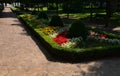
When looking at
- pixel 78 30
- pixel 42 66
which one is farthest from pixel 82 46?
pixel 42 66

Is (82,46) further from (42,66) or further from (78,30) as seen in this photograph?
(42,66)

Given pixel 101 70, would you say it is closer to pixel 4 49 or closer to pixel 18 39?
pixel 4 49

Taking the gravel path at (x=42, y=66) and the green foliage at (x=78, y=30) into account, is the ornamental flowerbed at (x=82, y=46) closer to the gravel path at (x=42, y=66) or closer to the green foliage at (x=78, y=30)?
the green foliage at (x=78, y=30)

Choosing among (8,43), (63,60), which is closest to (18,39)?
(8,43)

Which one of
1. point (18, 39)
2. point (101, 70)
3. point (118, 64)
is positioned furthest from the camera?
point (18, 39)

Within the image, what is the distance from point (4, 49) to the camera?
14.5 meters

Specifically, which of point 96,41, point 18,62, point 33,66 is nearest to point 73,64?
point 33,66

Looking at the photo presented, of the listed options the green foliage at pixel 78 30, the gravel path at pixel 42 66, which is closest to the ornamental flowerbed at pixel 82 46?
the green foliage at pixel 78 30

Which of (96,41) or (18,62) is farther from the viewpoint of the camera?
(96,41)

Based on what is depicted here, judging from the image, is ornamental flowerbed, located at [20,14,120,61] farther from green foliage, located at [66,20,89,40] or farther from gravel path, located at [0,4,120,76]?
gravel path, located at [0,4,120,76]

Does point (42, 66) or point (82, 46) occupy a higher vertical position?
point (82, 46)

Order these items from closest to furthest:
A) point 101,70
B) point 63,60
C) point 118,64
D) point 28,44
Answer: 1. point 101,70
2. point 118,64
3. point 63,60
4. point 28,44

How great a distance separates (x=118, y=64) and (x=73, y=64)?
182 centimetres

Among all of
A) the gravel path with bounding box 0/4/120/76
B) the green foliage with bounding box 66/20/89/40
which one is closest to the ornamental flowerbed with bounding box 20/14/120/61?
the green foliage with bounding box 66/20/89/40
